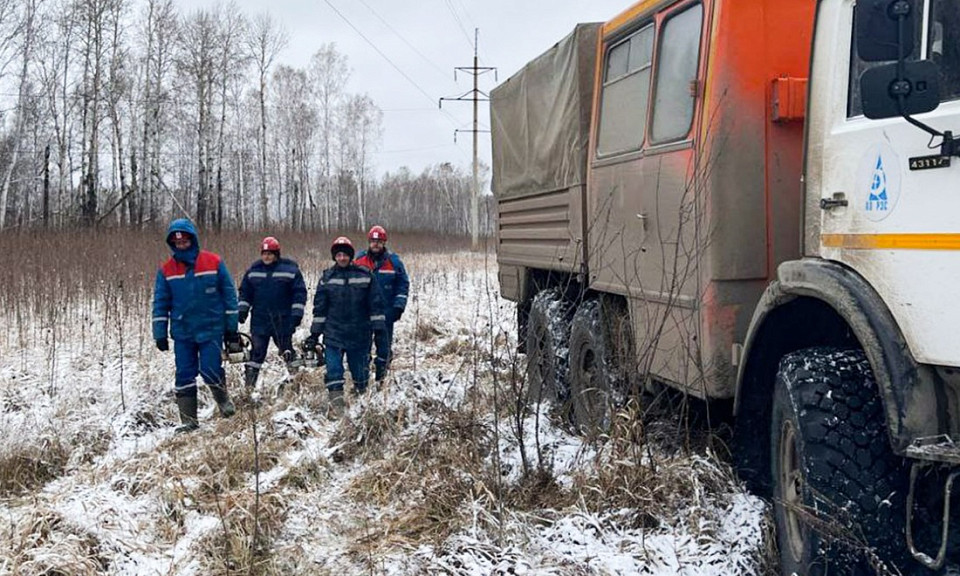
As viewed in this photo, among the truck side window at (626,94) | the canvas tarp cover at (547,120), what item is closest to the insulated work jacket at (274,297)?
the canvas tarp cover at (547,120)

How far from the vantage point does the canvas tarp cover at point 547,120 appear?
5.77m

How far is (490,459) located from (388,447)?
0.79m

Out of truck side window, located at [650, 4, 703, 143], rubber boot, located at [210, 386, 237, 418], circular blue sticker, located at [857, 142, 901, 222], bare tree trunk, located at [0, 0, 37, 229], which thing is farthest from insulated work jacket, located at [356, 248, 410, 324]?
bare tree trunk, located at [0, 0, 37, 229]

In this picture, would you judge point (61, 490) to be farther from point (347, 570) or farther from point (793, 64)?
point (793, 64)

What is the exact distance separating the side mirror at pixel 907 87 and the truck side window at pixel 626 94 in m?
2.22

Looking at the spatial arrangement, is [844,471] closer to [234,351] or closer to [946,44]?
[946,44]

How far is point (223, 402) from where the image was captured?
6.72 metres

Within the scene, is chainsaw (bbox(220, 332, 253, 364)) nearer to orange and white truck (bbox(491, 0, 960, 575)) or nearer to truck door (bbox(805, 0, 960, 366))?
orange and white truck (bbox(491, 0, 960, 575))

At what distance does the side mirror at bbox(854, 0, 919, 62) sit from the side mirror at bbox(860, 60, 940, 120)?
0.05 meters

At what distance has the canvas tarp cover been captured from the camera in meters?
5.77

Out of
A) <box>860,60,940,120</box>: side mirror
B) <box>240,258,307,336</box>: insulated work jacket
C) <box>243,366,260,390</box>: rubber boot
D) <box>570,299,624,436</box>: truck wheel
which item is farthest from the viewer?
<box>240,258,307,336</box>: insulated work jacket

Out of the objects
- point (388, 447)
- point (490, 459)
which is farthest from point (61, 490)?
point (490, 459)

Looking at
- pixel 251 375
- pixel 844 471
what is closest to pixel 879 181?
pixel 844 471

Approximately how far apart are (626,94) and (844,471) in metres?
2.81
